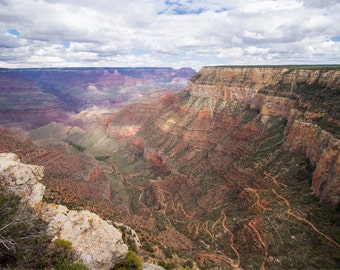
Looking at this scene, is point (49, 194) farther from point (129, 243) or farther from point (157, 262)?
point (157, 262)

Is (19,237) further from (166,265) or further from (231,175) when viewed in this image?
(231,175)

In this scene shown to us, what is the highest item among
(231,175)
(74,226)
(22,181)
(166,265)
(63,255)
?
(22,181)

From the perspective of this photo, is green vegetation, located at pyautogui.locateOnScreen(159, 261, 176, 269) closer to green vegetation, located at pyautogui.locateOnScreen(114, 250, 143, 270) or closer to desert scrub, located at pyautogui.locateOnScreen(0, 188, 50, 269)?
green vegetation, located at pyautogui.locateOnScreen(114, 250, 143, 270)

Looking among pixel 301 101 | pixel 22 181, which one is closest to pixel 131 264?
pixel 22 181

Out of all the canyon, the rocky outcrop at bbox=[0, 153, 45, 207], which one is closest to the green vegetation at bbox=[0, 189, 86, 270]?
the rocky outcrop at bbox=[0, 153, 45, 207]

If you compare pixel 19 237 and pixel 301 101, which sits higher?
pixel 301 101

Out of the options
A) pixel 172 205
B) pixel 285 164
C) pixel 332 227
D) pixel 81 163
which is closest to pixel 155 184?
pixel 172 205
